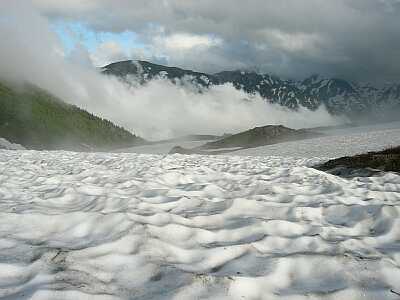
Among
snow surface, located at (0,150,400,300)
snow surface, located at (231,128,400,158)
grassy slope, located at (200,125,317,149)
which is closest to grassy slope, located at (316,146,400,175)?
snow surface, located at (0,150,400,300)

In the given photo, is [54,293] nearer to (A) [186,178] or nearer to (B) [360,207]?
(B) [360,207]

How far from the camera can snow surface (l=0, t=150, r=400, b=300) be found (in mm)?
5043

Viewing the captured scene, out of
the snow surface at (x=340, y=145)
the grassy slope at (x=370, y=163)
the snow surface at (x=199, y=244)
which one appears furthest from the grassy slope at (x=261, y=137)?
the snow surface at (x=199, y=244)

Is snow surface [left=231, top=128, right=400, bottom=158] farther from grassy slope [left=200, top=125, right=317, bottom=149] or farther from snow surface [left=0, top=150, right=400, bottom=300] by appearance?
grassy slope [left=200, top=125, right=317, bottom=149]

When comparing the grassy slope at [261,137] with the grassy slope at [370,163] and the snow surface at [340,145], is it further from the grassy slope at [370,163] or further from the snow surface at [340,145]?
the grassy slope at [370,163]

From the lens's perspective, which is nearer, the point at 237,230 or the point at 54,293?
the point at 54,293

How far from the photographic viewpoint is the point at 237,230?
7.25 m

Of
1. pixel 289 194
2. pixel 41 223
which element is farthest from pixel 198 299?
pixel 289 194

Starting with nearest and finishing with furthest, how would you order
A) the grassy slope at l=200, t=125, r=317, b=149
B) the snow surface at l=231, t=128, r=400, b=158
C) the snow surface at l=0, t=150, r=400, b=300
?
the snow surface at l=0, t=150, r=400, b=300, the snow surface at l=231, t=128, r=400, b=158, the grassy slope at l=200, t=125, r=317, b=149

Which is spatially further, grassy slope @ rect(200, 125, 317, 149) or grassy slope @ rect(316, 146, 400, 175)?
grassy slope @ rect(200, 125, 317, 149)

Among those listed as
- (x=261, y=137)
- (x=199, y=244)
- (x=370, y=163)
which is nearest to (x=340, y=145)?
(x=370, y=163)

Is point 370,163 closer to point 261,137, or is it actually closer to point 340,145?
point 340,145

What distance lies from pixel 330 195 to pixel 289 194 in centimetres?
95

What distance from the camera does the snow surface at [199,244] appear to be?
16.5 feet
